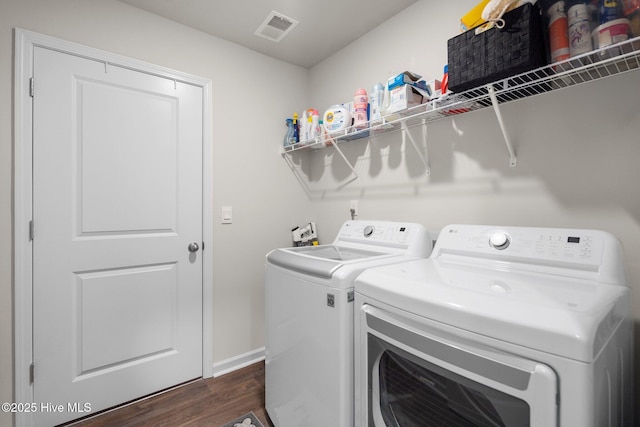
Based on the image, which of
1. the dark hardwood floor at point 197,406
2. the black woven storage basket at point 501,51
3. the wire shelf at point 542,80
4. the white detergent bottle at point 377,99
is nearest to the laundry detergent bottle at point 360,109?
the white detergent bottle at point 377,99

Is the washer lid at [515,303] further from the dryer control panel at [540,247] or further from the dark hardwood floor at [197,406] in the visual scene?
the dark hardwood floor at [197,406]

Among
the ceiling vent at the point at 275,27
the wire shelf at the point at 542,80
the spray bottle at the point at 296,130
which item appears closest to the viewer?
the wire shelf at the point at 542,80

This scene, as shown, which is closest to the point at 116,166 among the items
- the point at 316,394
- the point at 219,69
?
the point at 219,69

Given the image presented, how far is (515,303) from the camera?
2.42 feet

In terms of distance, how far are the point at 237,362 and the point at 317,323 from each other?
140 centimetres

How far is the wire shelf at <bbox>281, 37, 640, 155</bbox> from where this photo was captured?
38.3 inches

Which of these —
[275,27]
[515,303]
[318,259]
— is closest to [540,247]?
[515,303]

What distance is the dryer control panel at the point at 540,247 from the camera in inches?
38.7

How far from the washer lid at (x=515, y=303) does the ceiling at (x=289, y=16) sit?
171 centimetres

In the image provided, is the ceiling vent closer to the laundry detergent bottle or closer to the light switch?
the laundry detergent bottle

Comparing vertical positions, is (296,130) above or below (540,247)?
above

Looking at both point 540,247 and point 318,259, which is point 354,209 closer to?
point 318,259

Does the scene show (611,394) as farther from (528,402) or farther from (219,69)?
(219,69)

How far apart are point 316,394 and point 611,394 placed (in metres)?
0.96
